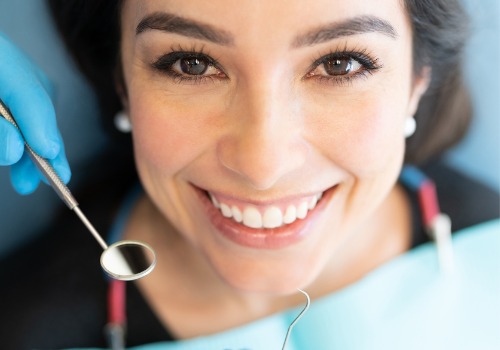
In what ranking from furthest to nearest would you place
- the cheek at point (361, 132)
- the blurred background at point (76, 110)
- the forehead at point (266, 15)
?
the blurred background at point (76, 110)
the cheek at point (361, 132)
the forehead at point (266, 15)

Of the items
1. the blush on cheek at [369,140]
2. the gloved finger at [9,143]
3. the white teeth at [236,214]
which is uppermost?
the gloved finger at [9,143]

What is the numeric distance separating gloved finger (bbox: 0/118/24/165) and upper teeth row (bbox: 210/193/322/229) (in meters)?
0.30

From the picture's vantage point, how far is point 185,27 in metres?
0.85

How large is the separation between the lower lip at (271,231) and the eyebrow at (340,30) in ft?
0.87

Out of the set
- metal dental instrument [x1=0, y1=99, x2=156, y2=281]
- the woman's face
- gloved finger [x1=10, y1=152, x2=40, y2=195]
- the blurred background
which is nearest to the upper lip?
the woman's face

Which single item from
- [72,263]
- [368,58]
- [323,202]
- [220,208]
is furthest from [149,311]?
[368,58]

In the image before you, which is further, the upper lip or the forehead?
the upper lip

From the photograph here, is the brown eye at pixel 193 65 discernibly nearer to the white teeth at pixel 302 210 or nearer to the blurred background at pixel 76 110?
the white teeth at pixel 302 210

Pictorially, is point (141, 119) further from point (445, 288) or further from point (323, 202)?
point (445, 288)

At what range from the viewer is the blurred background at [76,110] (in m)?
1.32

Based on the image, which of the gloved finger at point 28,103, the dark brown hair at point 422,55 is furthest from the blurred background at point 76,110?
the gloved finger at point 28,103

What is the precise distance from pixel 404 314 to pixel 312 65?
0.50 meters

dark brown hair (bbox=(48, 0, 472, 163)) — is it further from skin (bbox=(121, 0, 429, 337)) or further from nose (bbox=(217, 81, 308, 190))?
nose (bbox=(217, 81, 308, 190))

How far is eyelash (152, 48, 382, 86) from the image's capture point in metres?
0.88
